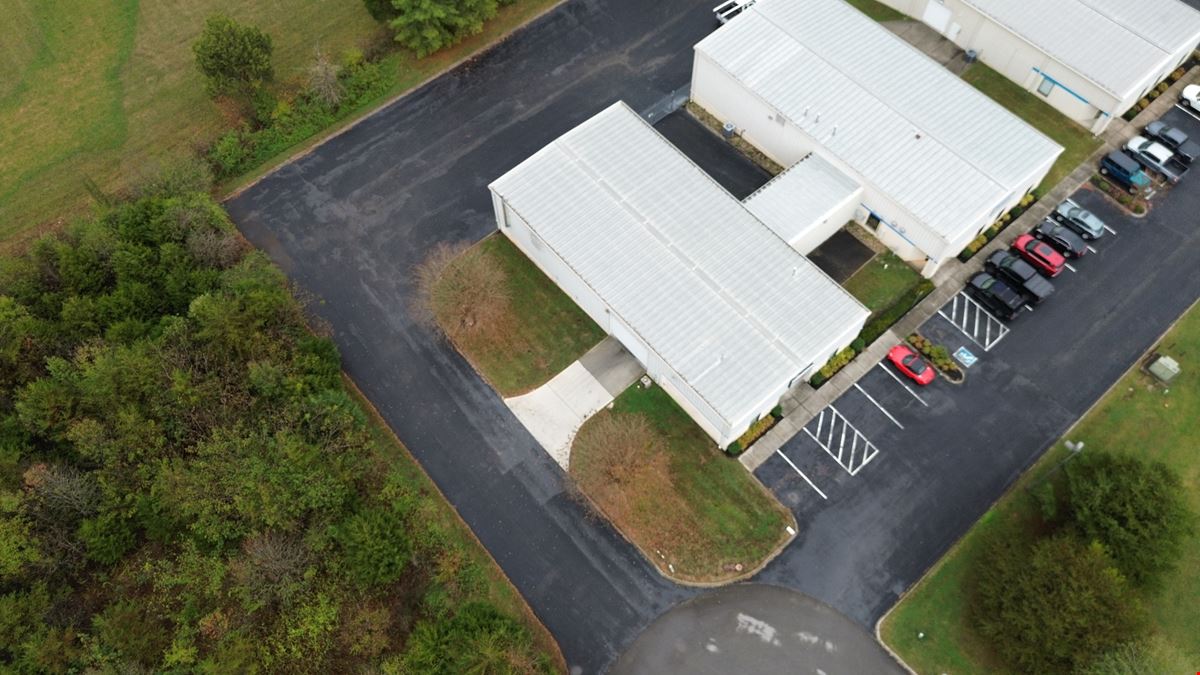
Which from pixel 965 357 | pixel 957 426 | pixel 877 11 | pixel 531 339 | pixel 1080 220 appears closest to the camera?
pixel 957 426

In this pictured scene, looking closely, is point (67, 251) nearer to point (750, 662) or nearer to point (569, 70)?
point (569, 70)

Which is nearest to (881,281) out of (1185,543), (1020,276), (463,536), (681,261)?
(1020,276)

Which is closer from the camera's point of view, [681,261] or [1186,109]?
[681,261]

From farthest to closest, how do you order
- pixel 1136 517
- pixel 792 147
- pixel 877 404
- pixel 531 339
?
pixel 792 147 → pixel 531 339 → pixel 877 404 → pixel 1136 517

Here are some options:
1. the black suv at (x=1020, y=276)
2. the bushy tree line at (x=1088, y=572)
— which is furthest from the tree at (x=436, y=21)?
the bushy tree line at (x=1088, y=572)

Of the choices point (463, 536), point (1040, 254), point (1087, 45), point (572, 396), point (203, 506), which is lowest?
point (463, 536)

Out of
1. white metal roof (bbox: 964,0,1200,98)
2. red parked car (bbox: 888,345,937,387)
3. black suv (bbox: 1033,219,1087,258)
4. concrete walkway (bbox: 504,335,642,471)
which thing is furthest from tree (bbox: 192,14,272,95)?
black suv (bbox: 1033,219,1087,258)

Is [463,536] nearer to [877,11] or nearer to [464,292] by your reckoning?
[464,292]
